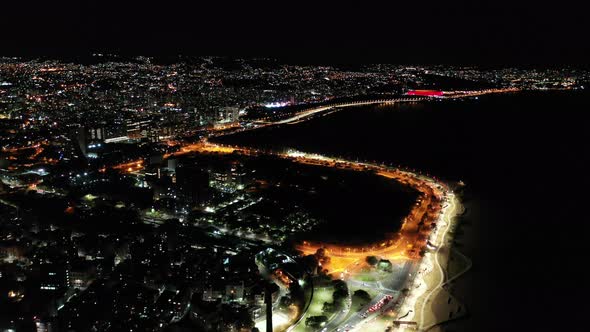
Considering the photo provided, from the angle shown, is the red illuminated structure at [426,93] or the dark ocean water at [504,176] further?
the red illuminated structure at [426,93]

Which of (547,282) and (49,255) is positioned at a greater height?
(49,255)

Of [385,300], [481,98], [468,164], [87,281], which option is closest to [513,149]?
[468,164]

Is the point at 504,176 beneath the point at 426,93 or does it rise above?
beneath

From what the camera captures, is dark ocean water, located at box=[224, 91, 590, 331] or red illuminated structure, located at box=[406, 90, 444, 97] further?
red illuminated structure, located at box=[406, 90, 444, 97]

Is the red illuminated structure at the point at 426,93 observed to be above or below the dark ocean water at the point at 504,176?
above

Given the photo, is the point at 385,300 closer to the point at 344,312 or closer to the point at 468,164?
the point at 344,312

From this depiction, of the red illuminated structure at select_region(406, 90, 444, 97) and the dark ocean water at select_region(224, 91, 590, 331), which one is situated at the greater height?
the red illuminated structure at select_region(406, 90, 444, 97)

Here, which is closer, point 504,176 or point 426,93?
point 504,176

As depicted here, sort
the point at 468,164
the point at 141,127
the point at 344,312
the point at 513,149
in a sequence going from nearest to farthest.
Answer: the point at 344,312, the point at 468,164, the point at 513,149, the point at 141,127
